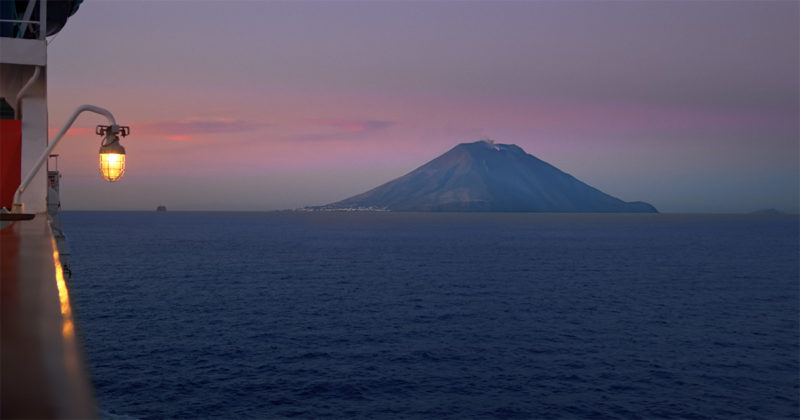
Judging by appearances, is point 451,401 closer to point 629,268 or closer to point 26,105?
point 26,105

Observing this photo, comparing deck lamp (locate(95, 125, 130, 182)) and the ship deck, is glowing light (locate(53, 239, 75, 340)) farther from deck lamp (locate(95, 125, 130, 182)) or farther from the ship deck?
deck lamp (locate(95, 125, 130, 182))

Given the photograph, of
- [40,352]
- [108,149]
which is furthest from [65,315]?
[108,149]

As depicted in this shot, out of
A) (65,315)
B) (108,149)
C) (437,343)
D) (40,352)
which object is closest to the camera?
(40,352)

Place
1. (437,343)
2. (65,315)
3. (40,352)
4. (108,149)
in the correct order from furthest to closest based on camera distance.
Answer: (437,343)
(108,149)
(65,315)
(40,352)

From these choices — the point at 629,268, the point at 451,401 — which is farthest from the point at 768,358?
the point at 629,268

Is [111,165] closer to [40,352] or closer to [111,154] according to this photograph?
[111,154]

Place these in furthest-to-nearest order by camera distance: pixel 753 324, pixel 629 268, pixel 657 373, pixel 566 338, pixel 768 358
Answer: pixel 629 268
pixel 753 324
pixel 566 338
pixel 768 358
pixel 657 373

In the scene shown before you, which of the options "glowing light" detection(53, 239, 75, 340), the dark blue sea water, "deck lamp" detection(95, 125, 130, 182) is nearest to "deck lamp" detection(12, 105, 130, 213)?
"deck lamp" detection(95, 125, 130, 182)
